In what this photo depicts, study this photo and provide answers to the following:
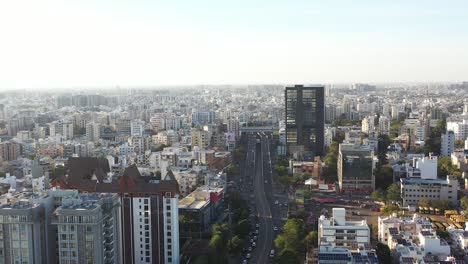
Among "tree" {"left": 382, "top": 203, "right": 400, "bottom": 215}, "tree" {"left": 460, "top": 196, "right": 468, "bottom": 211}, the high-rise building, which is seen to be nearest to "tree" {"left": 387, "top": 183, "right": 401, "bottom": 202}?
"tree" {"left": 382, "top": 203, "right": 400, "bottom": 215}

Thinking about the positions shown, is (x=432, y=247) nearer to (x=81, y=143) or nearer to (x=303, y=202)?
(x=303, y=202)

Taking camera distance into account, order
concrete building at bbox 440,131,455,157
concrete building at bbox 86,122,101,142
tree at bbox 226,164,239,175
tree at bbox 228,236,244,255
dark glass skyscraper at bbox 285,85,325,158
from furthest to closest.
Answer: concrete building at bbox 86,122,101,142 → dark glass skyscraper at bbox 285,85,325,158 → concrete building at bbox 440,131,455,157 → tree at bbox 226,164,239,175 → tree at bbox 228,236,244,255

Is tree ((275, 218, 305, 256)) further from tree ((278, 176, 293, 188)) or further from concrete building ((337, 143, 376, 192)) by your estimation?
tree ((278, 176, 293, 188))

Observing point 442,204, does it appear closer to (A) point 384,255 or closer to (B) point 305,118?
(A) point 384,255

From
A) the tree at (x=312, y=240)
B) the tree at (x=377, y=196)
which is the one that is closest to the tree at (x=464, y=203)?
the tree at (x=377, y=196)

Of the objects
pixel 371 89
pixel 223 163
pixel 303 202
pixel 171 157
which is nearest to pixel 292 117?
pixel 223 163

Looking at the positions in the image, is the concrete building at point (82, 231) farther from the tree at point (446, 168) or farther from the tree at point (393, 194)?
the tree at point (446, 168)
